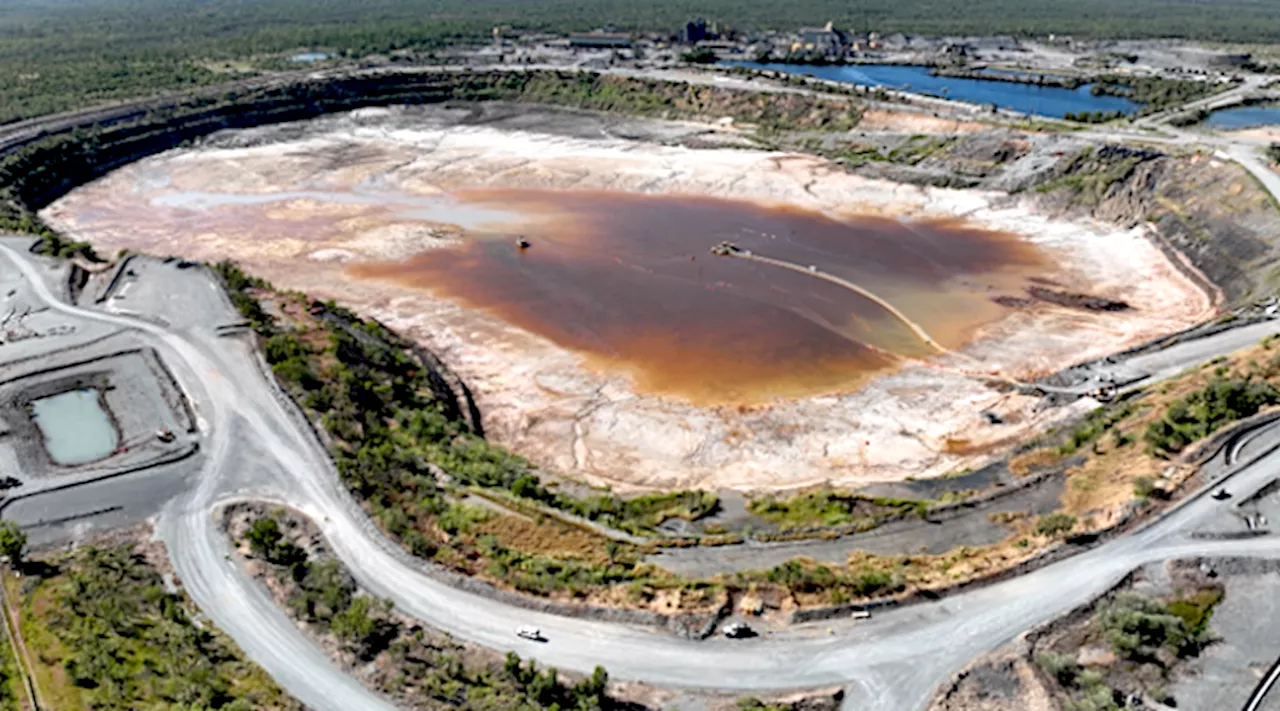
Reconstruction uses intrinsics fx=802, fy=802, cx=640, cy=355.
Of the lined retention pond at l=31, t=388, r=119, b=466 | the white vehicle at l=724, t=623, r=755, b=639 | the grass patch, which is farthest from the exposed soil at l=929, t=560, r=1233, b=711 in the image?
the lined retention pond at l=31, t=388, r=119, b=466

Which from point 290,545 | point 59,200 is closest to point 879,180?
point 290,545

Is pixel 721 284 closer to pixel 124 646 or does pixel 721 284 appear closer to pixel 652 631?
pixel 652 631

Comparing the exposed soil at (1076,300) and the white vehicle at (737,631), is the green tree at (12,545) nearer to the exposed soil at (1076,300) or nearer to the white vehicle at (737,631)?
the white vehicle at (737,631)

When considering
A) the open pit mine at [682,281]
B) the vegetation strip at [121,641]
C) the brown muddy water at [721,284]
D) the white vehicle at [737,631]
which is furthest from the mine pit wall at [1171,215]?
the vegetation strip at [121,641]

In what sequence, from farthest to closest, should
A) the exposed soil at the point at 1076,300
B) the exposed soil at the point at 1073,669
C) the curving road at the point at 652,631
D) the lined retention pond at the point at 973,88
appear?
the lined retention pond at the point at 973,88
the exposed soil at the point at 1076,300
the curving road at the point at 652,631
the exposed soil at the point at 1073,669

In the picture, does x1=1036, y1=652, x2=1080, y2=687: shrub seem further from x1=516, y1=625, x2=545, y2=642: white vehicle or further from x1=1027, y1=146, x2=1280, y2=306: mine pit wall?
x1=1027, y1=146, x2=1280, y2=306: mine pit wall
